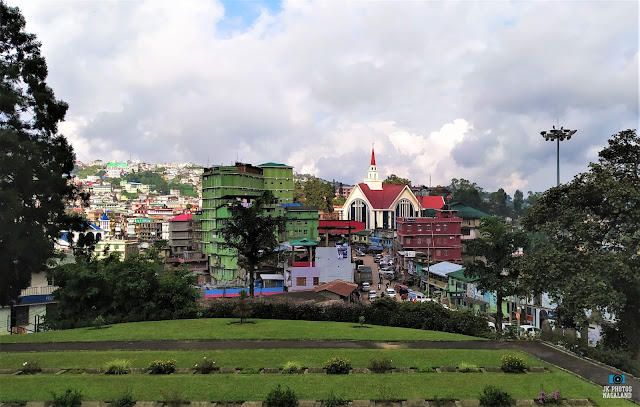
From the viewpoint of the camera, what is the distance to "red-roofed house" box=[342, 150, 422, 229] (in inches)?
3263

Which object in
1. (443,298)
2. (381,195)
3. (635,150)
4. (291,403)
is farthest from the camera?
(381,195)

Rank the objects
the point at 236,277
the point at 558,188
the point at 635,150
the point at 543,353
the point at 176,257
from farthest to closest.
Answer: the point at 176,257, the point at 236,277, the point at 558,188, the point at 635,150, the point at 543,353

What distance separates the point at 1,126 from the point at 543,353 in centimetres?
2045

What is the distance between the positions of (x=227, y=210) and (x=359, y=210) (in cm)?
4682

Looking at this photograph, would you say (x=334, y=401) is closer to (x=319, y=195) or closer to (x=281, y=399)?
(x=281, y=399)

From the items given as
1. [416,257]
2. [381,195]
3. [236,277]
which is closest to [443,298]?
[416,257]

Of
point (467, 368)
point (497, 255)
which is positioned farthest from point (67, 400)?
point (497, 255)

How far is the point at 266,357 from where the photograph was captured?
11.9m


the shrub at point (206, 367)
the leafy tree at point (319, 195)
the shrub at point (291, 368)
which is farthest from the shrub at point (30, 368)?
the leafy tree at point (319, 195)

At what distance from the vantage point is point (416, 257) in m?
47.4

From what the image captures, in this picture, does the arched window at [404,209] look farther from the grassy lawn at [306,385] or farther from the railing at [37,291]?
the grassy lawn at [306,385]

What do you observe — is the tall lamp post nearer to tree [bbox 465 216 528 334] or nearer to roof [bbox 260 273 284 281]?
tree [bbox 465 216 528 334]

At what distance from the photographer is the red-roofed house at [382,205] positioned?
272 feet

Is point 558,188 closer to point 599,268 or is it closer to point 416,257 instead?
point 599,268
